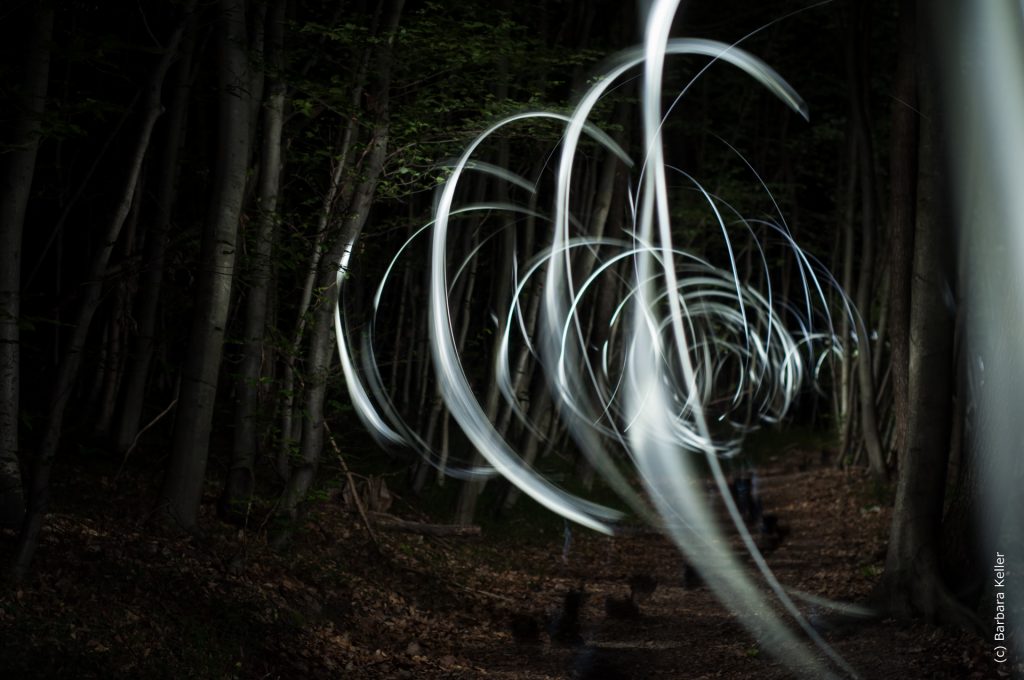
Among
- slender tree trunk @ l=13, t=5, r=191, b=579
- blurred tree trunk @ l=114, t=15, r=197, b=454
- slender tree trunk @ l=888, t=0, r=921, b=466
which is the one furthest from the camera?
blurred tree trunk @ l=114, t=15, r=197, b=454

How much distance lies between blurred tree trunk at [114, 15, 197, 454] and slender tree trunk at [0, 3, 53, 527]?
3.71 meters

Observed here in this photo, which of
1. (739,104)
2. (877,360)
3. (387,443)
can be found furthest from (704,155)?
(387,443)

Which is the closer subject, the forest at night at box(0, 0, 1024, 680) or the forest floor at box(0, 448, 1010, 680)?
the forest floor at box(0, 448, 1010, 680)

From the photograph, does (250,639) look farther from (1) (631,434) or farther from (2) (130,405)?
(1) (631,434)

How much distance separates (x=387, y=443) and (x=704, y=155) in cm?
1580

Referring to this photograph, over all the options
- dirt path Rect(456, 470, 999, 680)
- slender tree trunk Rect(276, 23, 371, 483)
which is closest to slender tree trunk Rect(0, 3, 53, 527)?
slender tree trunk Rect(276, 23, 371, 483)

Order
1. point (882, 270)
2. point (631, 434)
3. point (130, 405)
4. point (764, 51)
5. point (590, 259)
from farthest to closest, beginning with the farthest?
point (631, 434)
point (764, 51)
point (882, 270)
point (590, 259)
point (130, 405)

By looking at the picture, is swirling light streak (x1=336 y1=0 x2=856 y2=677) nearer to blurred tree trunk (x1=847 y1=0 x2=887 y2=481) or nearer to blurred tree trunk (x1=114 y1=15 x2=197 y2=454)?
blurred tree trunk (x1=847 y1=0 x2=887 y2=481)

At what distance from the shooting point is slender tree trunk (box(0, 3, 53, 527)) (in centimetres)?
796

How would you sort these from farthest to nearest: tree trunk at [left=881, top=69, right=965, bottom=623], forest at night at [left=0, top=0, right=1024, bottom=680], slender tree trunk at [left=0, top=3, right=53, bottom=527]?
tree trunk at [left=881, top=69, right=965, bottom=623] < forest at night at [left=0, top=0, right=1024, bottom=680] < slender tree trunk at [left=0, top=3, right=53, bottom=527]

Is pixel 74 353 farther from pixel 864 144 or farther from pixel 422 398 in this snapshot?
pixel 864 144

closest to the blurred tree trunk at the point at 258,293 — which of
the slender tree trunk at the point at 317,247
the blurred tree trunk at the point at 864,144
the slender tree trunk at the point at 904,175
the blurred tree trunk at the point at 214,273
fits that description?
the slender tree trunk at the point at 317,247

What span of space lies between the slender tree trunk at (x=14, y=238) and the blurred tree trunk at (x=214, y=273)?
1.64m

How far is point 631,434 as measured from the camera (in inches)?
1159
